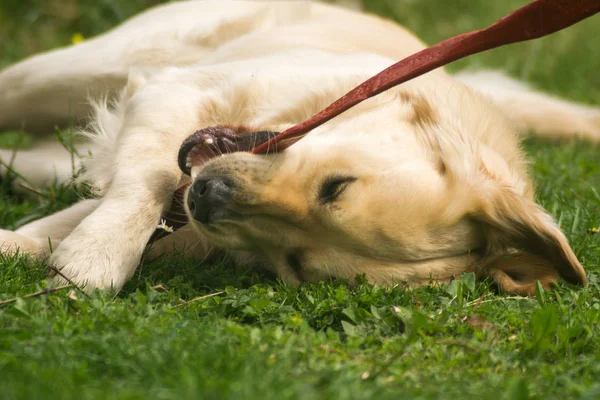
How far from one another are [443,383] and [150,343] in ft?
2.82

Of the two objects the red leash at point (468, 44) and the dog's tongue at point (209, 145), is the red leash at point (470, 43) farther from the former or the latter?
the dog's tongue at point (209, 145)

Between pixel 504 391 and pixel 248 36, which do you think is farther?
pixel 248 36

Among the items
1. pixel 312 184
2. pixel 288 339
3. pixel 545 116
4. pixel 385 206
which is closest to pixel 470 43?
pixel 385 206

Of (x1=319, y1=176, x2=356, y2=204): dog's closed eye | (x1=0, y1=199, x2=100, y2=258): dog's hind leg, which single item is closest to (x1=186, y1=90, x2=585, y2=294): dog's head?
(x1=319, y1=176, x2=356, y2=204): dog's closed eye

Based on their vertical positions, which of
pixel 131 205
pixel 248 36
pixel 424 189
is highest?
pixel 248 36

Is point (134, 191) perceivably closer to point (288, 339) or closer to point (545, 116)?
point (288, 339)

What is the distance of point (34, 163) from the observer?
15.5ft

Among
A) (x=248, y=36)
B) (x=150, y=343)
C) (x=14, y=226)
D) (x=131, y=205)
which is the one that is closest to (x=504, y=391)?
(x=150, y=343)

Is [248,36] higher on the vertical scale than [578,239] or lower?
higher

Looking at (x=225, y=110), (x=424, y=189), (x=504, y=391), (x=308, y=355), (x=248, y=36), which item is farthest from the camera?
(x=248, y=36)

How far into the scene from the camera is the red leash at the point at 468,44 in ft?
9.15

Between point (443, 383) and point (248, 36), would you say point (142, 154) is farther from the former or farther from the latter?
point (443, 383)

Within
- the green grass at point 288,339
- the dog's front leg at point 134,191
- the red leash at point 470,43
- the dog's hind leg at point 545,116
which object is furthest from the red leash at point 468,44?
the dog's hind leg at point 545,116

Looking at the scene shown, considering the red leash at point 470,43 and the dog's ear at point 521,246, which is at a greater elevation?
the red leash at point 470,43
